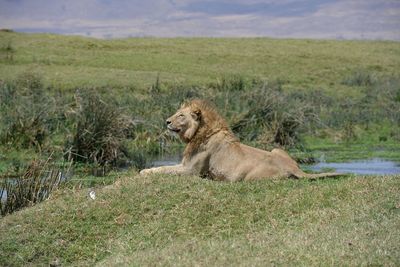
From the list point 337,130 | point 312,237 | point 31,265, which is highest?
point 312,237

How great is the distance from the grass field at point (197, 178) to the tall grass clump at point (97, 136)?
0.08 metres

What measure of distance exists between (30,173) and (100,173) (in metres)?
5.56

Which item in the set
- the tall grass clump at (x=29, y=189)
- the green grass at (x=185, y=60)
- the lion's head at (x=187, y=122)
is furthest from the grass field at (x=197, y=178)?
the lion's head at (x=187, y=122)

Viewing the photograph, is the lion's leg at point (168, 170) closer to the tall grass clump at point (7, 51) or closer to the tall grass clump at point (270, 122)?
the tall grass clump at point (270, 122)

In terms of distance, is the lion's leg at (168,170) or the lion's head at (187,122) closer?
the lion's leg at (168,170)

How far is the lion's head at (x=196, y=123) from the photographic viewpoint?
620 inches

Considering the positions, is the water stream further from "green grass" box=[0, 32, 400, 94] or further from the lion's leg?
"green grass" box=[0, 32, 400, 94]

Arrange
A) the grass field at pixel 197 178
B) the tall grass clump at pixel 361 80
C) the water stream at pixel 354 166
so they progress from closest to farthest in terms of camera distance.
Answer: the grass field at pixel 197 178
the water stream at pixel 354 166
the tall grass clump at pixel 361 80

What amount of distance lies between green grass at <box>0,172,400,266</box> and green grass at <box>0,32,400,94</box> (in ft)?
77.6

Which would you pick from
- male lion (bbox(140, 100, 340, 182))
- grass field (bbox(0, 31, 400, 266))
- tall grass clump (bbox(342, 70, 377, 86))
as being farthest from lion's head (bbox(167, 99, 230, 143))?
tall grass clump (bbox(342, 70, 377, 86))

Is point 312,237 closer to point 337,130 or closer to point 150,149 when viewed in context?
point 150,149

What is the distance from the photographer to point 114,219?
12.8 meters

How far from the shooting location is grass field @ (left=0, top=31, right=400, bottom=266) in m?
11.3

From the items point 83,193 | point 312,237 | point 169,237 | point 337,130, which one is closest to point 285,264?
point 312,237
